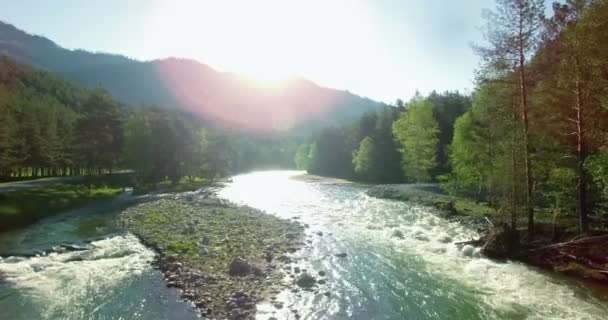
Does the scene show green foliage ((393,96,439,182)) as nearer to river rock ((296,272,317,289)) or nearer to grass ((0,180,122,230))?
river rock ((296,272,317,289))

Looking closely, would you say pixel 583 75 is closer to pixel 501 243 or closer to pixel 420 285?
pixel 501 243

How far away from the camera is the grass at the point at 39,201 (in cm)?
3158

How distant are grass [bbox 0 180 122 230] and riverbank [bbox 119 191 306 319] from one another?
8.38 meters

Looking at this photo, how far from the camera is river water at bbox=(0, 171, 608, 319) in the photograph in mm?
13391

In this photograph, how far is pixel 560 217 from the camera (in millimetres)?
24125

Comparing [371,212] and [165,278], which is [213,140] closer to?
[371,212]

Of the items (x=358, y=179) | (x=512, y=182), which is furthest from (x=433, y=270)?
(x=358, y=179)

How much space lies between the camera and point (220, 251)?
20.5m

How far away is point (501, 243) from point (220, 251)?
51.3 feet

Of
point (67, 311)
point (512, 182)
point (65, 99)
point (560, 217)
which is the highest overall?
point (65, 99)

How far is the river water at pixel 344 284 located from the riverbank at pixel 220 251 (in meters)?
0.78

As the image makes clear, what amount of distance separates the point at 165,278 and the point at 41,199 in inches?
1249

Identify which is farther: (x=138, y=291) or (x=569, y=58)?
(x=569, y=58)

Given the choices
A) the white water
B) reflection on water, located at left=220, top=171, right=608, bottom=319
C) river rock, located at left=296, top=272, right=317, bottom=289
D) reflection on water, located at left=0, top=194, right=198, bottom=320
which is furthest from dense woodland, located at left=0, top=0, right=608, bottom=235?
the white water
